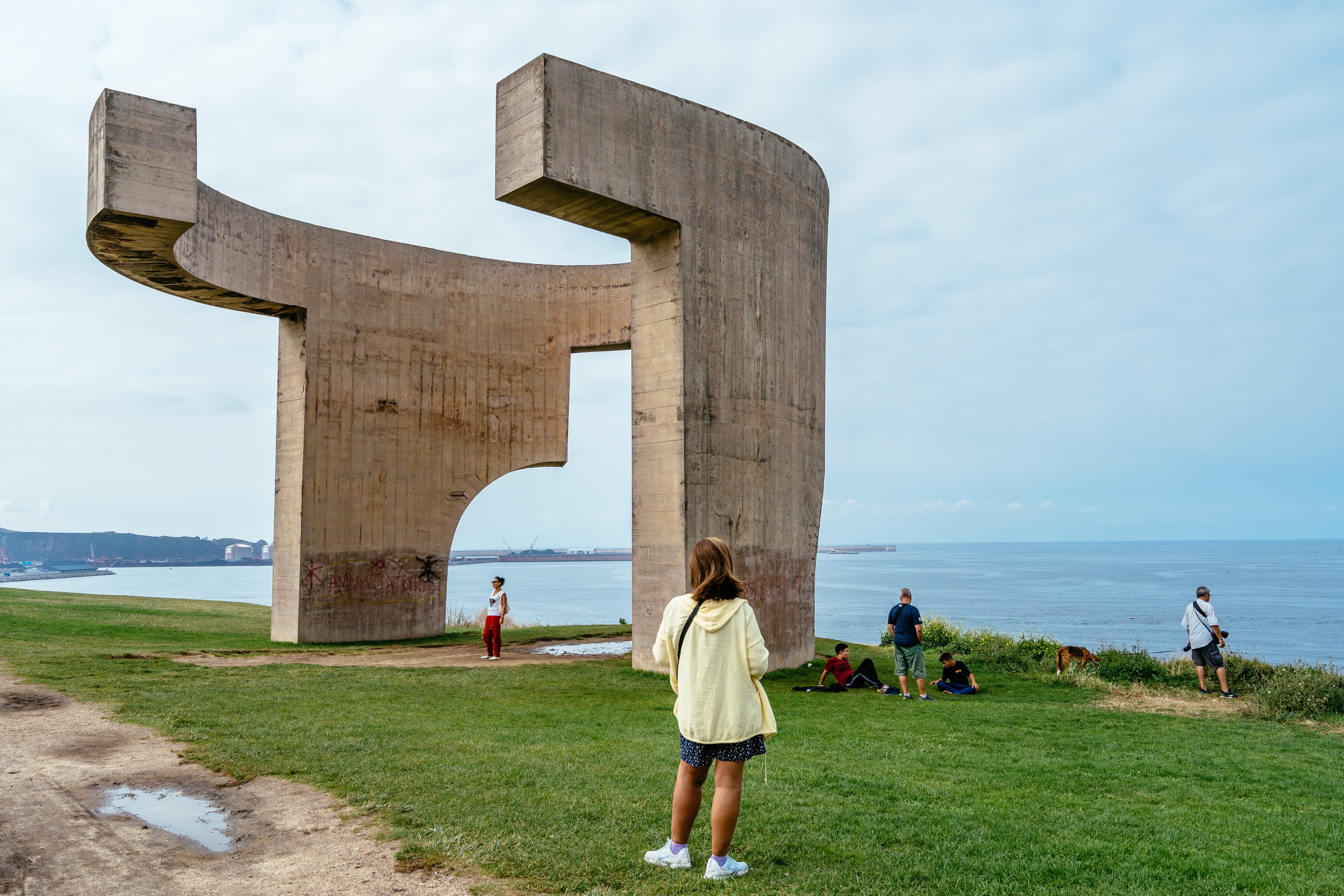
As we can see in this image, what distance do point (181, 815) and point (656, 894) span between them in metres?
3.23

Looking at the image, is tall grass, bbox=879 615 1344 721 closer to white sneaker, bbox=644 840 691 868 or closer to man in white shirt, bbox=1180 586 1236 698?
man in white shirt, bbox=1180 586 1236 698

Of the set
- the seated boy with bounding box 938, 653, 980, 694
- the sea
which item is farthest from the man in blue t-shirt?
the sea

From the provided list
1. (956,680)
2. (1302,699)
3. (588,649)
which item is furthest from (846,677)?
(588,649)

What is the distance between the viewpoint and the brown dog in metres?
14.0

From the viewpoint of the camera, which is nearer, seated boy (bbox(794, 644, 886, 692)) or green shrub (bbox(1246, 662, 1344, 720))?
green shrub (bbox(1246, 662, 1344, 720))

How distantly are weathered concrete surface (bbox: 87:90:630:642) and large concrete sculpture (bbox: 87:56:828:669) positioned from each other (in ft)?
0.14

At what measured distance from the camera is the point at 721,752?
175 inches

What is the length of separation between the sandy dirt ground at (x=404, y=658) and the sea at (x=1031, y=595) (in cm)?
1348

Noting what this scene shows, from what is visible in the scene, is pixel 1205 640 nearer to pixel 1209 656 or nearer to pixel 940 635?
pixel 1209 656

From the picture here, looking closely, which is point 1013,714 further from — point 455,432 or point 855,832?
point 455,432

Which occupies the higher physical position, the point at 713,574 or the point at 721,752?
the point at 713,574

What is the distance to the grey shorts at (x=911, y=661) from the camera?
11312mm

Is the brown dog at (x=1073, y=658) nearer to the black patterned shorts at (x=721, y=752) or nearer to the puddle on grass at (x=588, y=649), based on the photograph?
the puddle on grass at (x=588, y=649)

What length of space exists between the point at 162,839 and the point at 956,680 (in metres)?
9.91
